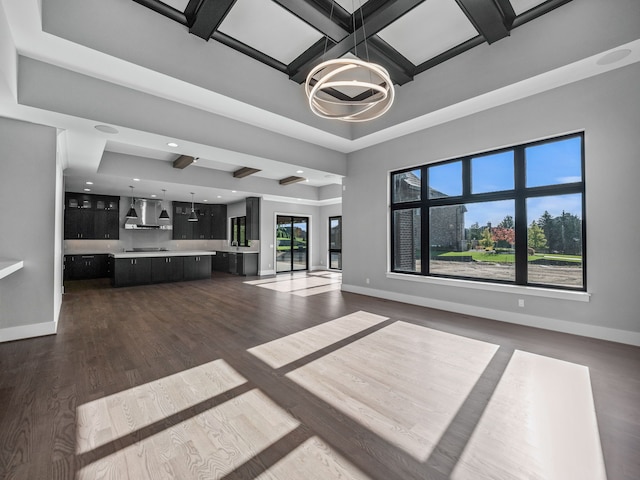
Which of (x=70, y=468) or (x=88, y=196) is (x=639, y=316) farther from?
(x=88, y=196)

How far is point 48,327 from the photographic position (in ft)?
12.5

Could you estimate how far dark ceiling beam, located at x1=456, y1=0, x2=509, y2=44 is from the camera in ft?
10.8

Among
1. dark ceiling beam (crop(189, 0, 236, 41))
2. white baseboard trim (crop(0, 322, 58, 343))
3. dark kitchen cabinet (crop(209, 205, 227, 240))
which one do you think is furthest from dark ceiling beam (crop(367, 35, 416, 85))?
dark kitchen cabinet (crop(209, 205, 227, 240))

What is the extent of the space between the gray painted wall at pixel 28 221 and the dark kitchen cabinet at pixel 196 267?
4939 millimetres

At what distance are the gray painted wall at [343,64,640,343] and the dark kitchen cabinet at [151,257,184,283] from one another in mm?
7247

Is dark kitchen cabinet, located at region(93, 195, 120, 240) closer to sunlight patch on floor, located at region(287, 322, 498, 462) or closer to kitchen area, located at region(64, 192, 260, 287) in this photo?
kitchen area, located at region(64, 192, 260, 287)

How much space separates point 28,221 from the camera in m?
3.68

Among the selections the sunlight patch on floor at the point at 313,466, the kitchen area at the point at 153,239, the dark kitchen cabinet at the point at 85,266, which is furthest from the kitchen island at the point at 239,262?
the sunlight patch on floor at the point at 313,466

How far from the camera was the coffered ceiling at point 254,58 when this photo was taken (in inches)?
122

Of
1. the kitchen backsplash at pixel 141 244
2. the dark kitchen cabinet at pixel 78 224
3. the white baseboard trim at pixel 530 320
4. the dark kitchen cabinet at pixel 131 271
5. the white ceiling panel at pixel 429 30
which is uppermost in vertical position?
the white ceiling panel at pixel 429 30

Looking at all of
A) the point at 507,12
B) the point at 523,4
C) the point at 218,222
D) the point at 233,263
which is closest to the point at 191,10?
the point at 507,12

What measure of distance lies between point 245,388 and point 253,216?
808 centimetres

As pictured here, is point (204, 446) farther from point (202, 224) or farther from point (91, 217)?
point (202, 224)

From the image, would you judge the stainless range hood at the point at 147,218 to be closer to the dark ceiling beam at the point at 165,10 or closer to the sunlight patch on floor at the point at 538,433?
the dark ceiling beam at the point at 165,10
